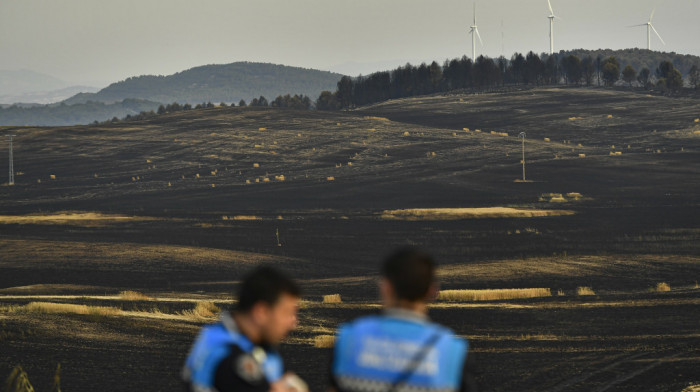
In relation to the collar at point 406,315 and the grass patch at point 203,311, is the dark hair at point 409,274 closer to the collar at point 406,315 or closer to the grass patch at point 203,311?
the collar at point 406,315

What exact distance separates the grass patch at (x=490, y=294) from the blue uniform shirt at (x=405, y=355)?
31074 millimetres

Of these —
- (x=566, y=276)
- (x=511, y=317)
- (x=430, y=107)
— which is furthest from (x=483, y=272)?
(x=430, y=107)

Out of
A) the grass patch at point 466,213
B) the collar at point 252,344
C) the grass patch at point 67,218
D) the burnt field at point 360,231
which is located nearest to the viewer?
the collar at point 252,344

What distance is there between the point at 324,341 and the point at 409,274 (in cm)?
2013

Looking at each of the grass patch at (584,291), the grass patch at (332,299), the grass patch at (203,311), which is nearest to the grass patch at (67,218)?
the grass patch at (332,299)

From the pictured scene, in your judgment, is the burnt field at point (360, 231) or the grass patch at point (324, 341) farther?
the grass patch at point (324, 341)

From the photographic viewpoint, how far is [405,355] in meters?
4.50

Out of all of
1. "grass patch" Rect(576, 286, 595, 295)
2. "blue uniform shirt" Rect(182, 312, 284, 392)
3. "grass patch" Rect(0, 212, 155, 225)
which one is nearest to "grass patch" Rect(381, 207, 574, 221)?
"grass patch" Rect(0, 212, 155, 225)

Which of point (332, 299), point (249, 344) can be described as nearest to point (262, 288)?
point (249, 344)

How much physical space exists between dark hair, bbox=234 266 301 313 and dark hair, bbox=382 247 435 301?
0.47m

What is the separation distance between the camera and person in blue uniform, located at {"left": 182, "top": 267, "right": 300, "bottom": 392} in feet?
14.6

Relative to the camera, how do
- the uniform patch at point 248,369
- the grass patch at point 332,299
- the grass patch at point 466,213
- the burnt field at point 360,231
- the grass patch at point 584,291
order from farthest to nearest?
1. the grass patch at point 466,213
2. the grass patch at point 584,291
3. the grass patch at point 332,299
4. the burnt field at point 360,231
5. the uniform patch at point 248,369

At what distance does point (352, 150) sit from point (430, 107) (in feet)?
210

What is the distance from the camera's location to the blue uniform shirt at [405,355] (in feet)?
14.8
